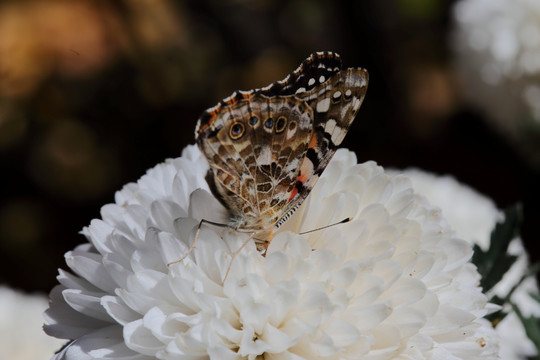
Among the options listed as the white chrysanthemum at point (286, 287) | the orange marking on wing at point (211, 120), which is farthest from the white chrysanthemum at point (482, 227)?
the orange marking on wing at point (211, 120)

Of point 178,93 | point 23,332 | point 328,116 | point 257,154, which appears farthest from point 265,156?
point 178,93

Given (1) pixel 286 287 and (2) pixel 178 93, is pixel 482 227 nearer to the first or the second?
(1) pixel 286 287

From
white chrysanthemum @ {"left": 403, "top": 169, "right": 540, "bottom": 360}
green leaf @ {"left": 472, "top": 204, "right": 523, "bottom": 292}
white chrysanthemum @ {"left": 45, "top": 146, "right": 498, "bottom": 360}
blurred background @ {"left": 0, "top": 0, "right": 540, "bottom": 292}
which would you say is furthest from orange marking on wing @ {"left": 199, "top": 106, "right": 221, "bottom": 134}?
blurred background @ {"left": 0, "top": 0, "right": 540, "bottom": 292}

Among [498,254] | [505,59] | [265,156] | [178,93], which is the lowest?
[498,254]

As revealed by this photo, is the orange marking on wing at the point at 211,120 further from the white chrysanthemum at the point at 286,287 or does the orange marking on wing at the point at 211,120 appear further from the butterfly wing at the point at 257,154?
the white chrysanthemum at the point at 286,287

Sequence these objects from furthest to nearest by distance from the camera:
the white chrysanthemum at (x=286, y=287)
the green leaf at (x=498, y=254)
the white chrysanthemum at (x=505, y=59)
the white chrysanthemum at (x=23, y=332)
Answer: the white chrysanthemum at (x=505, y=59) < the white chrysanthemum at (x=23, y=332) < the green leaf at (x=498, y=254) < the white chrysanthemum at (x=286, y=287)
